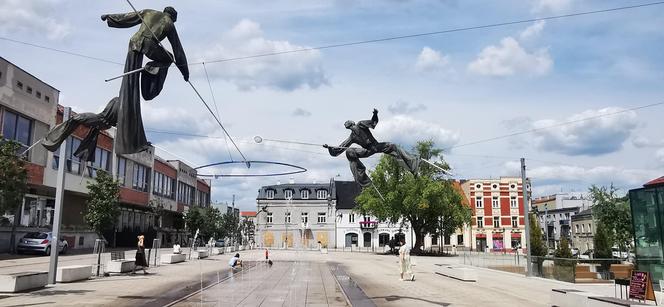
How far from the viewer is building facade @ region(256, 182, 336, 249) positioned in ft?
329

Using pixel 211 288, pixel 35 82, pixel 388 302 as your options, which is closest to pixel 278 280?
pixel 211 288

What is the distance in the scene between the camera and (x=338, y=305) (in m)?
16.1

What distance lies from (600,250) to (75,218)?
4166 cm

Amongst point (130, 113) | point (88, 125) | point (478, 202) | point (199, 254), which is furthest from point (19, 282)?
point (478, 202)

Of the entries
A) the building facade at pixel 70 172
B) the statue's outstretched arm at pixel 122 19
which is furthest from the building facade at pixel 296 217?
the statue's outstretched arm at pixel 122 19

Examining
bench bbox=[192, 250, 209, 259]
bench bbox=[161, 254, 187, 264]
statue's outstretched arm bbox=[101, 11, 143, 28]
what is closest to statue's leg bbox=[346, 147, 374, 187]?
statue's outstretched arm bbox=[101, 11, 143, 28]

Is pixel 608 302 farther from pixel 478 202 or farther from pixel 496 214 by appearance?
pixel 478 202

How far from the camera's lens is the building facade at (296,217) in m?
100

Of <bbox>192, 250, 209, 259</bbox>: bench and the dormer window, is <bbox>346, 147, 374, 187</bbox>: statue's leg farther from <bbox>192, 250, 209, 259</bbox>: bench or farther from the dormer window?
the dormer window

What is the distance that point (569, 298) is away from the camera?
15531 mm

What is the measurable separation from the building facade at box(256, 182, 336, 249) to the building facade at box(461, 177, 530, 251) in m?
25.8

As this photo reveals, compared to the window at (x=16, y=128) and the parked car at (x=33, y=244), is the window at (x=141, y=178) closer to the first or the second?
the window at (x=16, y=128)

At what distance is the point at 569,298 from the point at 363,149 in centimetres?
726

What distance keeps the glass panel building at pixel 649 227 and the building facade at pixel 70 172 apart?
81.6 ft
